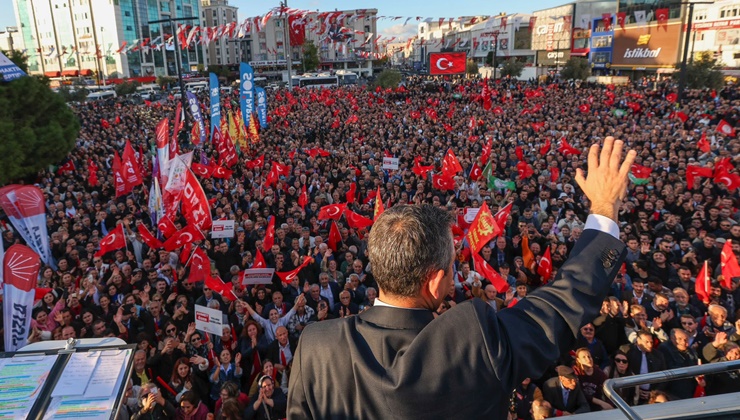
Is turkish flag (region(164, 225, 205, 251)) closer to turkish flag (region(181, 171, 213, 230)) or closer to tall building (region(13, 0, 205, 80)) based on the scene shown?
turkish flag (region(181, 171, 213, 230))

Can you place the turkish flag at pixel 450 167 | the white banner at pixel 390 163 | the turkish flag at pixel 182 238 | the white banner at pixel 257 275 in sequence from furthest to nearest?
the white banner at pixel 390 163
the turkish flag at pixel 450 167
the turkish flag at pixel 182 238
the white banner at pixel 257 275

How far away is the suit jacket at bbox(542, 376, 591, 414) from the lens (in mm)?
4285

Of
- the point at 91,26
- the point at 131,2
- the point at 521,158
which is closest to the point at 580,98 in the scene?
the point at 521,158

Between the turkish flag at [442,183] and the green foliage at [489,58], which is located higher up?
the green foliage at [489,58]

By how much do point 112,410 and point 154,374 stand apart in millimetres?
3861

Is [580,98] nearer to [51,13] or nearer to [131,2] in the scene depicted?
[131,2]

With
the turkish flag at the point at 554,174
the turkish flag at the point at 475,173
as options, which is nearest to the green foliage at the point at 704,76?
the turkish flag at the point at 554,174

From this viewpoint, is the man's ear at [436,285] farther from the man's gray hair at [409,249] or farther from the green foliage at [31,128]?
the green foliage at [31,128]

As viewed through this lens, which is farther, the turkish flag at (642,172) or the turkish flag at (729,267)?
the turkish flag at (642,172)

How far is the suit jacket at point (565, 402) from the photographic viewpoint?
4.29 meters

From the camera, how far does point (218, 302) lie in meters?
6.70

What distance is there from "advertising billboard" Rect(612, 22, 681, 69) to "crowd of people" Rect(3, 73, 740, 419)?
29.3 metres

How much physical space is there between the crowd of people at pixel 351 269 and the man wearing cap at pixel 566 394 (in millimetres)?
12

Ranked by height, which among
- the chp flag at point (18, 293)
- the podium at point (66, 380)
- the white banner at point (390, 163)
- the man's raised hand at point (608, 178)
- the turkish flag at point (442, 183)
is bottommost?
the turkish flag at point (442, 183)
